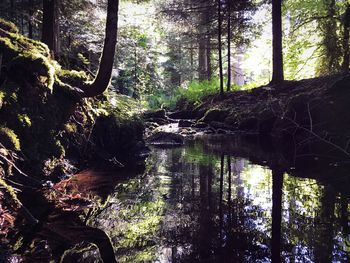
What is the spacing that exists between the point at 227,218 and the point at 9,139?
317 cm

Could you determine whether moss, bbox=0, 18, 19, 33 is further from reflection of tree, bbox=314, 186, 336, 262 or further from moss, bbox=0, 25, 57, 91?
reflection of tree, bbox=314, 186, 336, 262

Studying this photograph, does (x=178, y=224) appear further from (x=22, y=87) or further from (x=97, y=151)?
(x=97, y=151)

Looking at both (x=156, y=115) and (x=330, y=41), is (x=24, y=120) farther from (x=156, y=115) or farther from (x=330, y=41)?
(x=330, y=41)

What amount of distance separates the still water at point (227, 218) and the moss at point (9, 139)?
156 centimetres

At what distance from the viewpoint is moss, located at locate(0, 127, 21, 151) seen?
15.8 feet

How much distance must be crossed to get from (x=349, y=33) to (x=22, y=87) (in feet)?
46.3

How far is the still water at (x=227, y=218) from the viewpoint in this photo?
10.7 ft

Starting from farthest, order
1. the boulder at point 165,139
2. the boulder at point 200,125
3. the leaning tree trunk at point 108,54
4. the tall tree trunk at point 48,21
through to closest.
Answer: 1. the boulder at point 200,125
2. the boulder at point 165,139
3. the tall tree trunk at point 48,21
4. the leaning tree trunk at point 108,54

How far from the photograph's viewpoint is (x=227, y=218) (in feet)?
13.8

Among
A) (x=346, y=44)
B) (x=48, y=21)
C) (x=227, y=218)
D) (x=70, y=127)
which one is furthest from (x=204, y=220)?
(x=346, y=44)

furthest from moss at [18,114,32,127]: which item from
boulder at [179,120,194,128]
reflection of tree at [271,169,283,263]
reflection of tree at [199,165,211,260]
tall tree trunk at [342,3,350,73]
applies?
tall tree trunk at [342,3,350,73]

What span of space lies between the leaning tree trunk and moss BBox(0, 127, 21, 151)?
105 inches

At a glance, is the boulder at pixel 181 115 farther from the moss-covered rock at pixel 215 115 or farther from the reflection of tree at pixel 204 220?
the reflection of tree at pixel 204 220

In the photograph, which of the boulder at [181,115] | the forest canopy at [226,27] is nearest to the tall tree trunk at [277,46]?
the forest canopy at [226,27]
